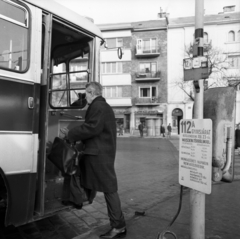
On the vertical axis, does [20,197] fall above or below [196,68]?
below

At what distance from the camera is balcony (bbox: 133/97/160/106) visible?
35.2m

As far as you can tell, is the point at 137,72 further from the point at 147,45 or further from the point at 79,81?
the point at 79,81

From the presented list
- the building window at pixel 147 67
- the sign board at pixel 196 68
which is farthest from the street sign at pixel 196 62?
the building window at pixel 147 67

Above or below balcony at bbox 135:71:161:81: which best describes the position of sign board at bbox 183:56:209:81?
below

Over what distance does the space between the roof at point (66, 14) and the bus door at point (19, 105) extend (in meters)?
0.13

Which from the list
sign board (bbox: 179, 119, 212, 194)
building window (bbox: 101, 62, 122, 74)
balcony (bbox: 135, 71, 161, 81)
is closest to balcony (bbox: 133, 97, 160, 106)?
balcony (bbox: 135, 71, 161, 81)

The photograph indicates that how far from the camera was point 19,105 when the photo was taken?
9.85 feet

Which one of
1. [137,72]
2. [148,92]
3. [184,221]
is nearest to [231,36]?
[148,92]

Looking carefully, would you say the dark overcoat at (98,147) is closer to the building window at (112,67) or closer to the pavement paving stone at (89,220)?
the pavement paving stone at (89,220)

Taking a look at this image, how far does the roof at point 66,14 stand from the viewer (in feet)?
10.8

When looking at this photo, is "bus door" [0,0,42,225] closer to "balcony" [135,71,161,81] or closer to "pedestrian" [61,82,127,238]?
"pedestrian" [61,82,127,238]

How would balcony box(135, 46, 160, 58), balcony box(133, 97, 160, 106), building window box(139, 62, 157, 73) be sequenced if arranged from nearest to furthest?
1. balcony box(133, 97, 160, 106)
2. balcony box(135, 46, 160, 58)
3. building window box(139, 62, 157, 73)

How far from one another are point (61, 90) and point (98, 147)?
1.71m

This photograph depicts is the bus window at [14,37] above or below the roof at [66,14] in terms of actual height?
below
